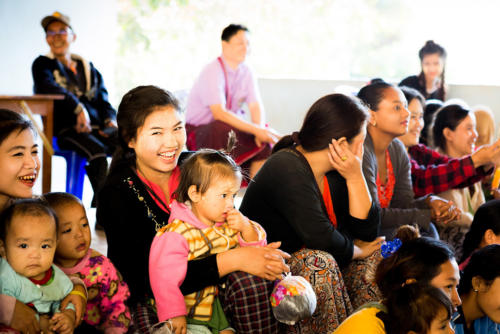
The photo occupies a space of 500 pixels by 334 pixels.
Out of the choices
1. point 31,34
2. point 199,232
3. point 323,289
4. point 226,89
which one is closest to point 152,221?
point 199,232

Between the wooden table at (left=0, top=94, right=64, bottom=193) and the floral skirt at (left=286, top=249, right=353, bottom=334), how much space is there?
2413mm

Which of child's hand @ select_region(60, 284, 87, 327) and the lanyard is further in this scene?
the lanyard

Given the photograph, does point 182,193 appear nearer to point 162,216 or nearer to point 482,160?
point 162,216

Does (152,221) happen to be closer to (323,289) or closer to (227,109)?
(323,289)

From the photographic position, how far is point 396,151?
2891mm

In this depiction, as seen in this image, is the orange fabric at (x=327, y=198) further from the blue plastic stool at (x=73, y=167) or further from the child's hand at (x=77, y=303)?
the blue plastic stool at (x=73, y=167)

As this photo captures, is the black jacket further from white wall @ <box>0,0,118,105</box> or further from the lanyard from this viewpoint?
white wall @ <box>0,0,118,105</box>

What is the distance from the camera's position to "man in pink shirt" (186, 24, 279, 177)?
13.8 ft

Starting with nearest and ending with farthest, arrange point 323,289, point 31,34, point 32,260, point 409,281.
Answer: point 32,260, point 409,281, point 323,289, point 31,34

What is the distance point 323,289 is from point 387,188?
0.97m

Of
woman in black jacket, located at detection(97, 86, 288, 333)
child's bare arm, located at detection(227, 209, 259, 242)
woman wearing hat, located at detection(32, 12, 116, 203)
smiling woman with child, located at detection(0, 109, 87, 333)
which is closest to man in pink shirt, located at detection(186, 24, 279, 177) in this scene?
woman wearing hat, located at detection(32, 12, 116, 203)

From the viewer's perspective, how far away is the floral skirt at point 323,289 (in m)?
2.00

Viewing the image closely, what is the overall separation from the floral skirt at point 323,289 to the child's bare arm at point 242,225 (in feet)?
0.85

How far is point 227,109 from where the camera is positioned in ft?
14.3
